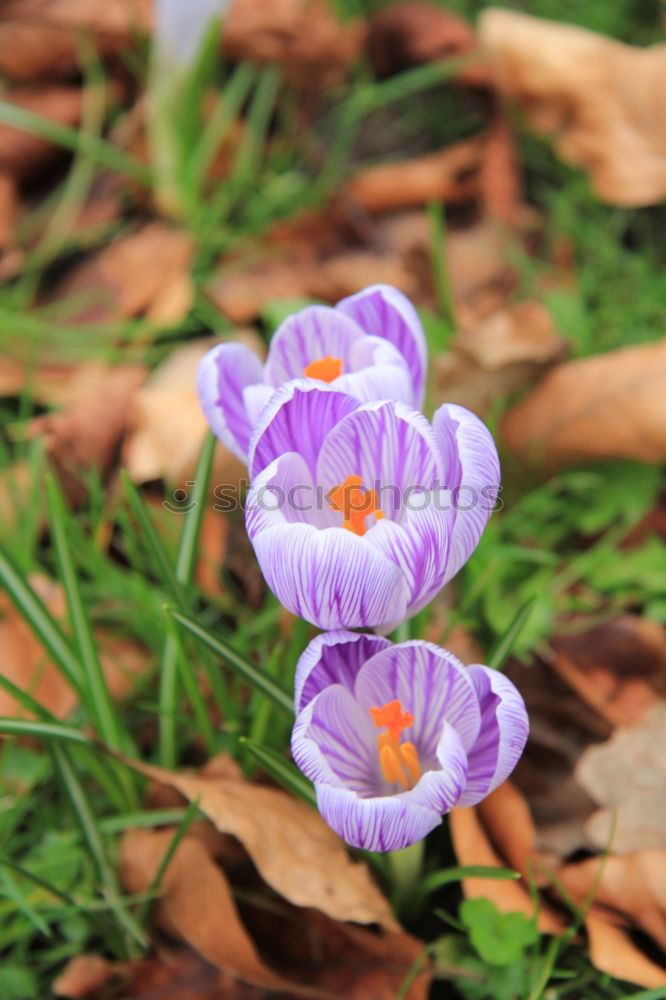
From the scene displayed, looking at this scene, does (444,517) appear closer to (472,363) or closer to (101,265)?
(472,363)

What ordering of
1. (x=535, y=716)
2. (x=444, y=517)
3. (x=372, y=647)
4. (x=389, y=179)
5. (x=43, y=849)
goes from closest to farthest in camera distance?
(x=444, y=517) → (x=372, y=647) → (x=43, y=849) → (x=535, y=716) → (x=389, y=179)

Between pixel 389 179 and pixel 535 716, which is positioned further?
pixel 389 179

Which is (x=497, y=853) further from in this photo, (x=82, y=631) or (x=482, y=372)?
(x=482, y=372)

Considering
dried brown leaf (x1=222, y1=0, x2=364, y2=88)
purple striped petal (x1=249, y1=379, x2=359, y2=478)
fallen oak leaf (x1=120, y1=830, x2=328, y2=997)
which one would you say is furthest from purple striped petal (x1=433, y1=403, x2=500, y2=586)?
dried brown leaf (x1=222, y1=0, x2=364, y2=88)

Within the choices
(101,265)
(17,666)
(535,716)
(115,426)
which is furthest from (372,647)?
(101,265)

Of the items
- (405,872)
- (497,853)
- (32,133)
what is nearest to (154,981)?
(405,872)

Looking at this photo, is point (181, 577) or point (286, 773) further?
point (181, 577)

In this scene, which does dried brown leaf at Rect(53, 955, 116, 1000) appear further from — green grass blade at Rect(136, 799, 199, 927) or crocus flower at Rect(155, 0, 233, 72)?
crocus flower at Rect(155, 0, 233, 72)
